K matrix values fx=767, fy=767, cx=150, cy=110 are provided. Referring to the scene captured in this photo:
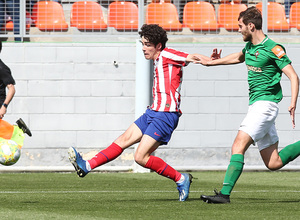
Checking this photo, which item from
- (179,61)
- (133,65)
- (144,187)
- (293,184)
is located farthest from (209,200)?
(133,65)

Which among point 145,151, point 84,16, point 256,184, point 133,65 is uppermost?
point 84,16

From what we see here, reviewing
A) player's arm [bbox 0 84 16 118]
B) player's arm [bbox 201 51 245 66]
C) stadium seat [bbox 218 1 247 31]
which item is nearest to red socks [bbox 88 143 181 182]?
player's arm [bbox 201 51 245 66]

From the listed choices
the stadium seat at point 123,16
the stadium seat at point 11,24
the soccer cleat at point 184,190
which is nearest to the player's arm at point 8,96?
the stadium seat at point 11,24

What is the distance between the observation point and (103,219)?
6.30 metres

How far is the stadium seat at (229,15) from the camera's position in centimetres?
1415

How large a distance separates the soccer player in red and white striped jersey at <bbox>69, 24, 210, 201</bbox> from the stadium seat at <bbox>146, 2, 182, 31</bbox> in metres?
5.90

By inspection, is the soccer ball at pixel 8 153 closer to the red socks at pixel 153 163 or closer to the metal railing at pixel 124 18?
the red socks at pixel 153 163

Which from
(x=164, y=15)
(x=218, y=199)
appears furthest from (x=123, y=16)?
(x=218, y=199)

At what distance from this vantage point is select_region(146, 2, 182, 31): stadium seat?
14.0m

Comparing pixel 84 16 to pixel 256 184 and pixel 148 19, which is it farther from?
pixel 256 184

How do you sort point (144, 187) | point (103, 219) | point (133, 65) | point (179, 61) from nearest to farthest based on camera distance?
point (103, 219), point (179, 61), point (144, 187), point (133, 65)

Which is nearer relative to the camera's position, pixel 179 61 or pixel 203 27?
pixel 179 61

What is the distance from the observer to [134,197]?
336 inches

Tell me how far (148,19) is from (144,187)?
4.62 meters
